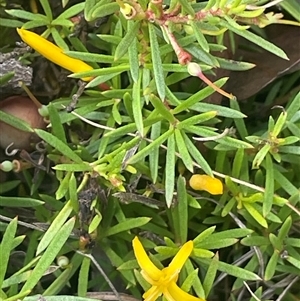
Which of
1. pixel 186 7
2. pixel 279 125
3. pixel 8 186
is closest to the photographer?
pixel 186 7

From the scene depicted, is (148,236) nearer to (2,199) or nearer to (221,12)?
(2,199)

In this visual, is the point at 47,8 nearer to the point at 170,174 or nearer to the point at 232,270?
the point at 170,174

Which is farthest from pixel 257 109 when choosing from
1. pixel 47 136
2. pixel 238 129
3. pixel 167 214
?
pixel 47 136

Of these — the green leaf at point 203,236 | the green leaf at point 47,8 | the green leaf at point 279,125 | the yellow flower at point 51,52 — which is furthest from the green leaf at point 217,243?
the green leaf at point 47,8

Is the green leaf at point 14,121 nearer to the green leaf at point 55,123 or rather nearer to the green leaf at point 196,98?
the green leaf at point 55,123

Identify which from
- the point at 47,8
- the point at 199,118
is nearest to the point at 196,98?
the point at 199,118
